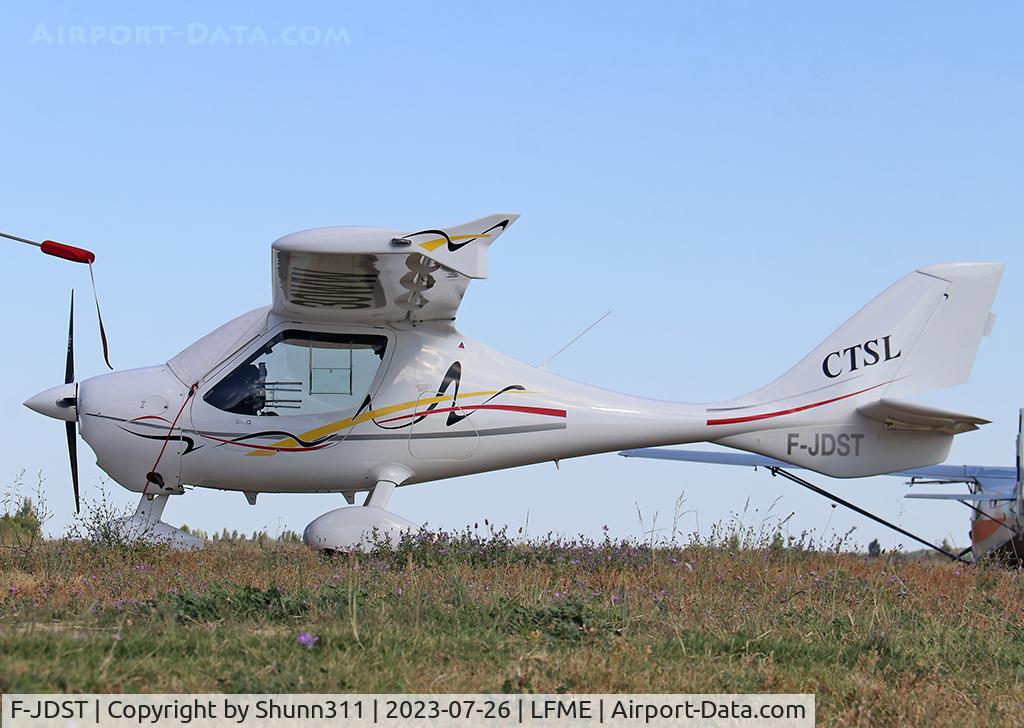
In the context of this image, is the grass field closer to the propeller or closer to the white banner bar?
the white banner bar

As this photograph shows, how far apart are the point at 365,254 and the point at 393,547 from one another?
2919 millimetres

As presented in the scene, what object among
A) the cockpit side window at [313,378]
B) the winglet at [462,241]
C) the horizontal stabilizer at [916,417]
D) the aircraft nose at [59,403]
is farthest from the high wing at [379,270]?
the horizontal stabilizer at [916,417]

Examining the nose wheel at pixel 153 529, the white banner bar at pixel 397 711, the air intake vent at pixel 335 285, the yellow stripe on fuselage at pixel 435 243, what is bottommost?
the white banner bar at pixel 397 711

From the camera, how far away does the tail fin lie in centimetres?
1315

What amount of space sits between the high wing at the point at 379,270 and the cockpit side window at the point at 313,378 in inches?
13.7

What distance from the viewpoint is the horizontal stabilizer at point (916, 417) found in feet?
41.9

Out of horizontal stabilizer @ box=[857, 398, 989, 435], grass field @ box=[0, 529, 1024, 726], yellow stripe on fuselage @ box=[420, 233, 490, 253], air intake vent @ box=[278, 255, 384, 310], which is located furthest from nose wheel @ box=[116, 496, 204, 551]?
horizontal stabilizer @ box=[857, 398, 989, 435]

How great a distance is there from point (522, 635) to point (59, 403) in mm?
8699

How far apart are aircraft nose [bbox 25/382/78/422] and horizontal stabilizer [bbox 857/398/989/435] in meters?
9.02

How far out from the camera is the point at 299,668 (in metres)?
4.72

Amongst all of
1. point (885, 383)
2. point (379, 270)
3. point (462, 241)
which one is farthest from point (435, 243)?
point (885, 383)

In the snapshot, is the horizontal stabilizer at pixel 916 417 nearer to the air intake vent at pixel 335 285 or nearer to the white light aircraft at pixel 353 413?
the white light aircraft at pixel 353 413

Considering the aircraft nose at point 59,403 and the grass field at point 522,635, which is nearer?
the grass field at point 522,635

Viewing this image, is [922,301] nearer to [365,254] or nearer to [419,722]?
[365,254]
